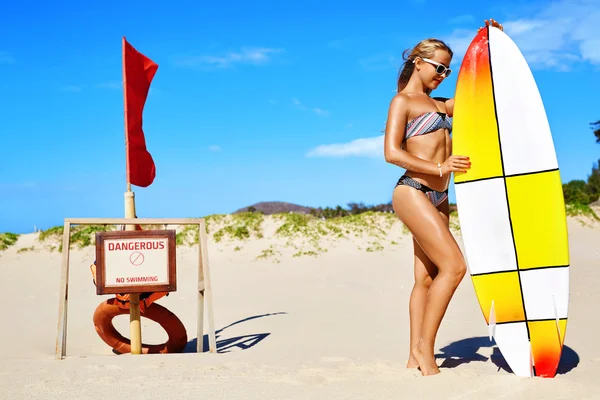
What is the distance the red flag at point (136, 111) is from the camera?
5.35 metres

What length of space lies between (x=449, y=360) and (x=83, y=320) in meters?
4.37

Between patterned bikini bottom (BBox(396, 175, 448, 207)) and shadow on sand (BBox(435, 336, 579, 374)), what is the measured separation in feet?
3.99

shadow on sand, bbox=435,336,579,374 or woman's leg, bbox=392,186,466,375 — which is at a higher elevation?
woman's leg, bbox=392,186,466,375

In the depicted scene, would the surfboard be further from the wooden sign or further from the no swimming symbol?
the no swimming symbol

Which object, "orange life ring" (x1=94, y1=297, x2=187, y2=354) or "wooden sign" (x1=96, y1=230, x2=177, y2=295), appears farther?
"orange life ring" (x1=94, y1=297, x2=187, y2=354)

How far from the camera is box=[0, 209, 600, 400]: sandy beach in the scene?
3.64 meters

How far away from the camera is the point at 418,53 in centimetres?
408

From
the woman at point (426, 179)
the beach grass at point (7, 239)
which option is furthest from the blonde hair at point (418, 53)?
the beach grass at point (7, 239)

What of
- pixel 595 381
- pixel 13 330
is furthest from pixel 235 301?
pixel 595 381

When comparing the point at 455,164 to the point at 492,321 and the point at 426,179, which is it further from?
Result: the point at 492,321

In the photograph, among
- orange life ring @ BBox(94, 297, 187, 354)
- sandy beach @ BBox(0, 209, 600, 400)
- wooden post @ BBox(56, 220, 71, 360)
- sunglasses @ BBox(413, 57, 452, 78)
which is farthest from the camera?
orange life ring @ BBox(94, 297, 187, 354)

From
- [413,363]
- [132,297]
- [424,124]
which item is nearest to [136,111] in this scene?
[132,297]

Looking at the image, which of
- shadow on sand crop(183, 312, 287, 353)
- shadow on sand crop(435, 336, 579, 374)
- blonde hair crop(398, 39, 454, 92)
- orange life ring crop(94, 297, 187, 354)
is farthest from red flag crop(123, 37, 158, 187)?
shadow on sand crop(435, 336, 579, 374)

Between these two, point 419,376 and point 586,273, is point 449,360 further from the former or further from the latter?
point 586,273
